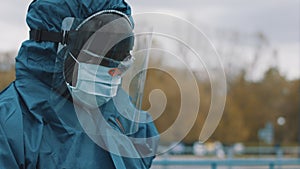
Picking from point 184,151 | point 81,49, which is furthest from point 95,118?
point 184,151

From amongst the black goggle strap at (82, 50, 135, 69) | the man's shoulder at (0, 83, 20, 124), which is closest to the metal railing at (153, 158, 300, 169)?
the black goggle strap at (82, 50, 135, 69)

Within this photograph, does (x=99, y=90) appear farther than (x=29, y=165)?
Yes

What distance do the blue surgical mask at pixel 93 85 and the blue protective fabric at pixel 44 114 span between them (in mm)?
76

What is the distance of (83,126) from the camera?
2336mm

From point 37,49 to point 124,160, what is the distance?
0.55 metres

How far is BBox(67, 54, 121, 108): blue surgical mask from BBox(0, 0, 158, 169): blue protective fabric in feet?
0.25

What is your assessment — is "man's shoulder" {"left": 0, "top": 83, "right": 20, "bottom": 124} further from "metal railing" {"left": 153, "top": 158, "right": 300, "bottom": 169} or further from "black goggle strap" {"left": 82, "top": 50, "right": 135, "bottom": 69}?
"metal railing" {"left": 153, "top": 158, "right": 300, "bottom": 169}

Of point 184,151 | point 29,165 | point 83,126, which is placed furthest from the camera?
point 184,151

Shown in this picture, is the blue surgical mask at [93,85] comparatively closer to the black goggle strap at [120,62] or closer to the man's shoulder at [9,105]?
the black goggle strap at [120,62]

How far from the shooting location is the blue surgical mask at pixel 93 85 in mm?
2348

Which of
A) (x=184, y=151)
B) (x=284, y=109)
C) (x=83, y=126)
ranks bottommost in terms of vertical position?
(x=284, y=109)

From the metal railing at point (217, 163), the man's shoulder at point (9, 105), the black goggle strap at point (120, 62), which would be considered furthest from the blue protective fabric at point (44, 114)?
the metal railing at point (217, 163)

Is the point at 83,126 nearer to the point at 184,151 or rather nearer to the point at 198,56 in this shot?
the point at 198,56

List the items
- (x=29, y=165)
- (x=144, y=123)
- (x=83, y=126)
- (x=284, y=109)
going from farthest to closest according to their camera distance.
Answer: (x=284, y=109) → (x=144, y=123) → (x=83, y=126) → (x=29, y=165)
